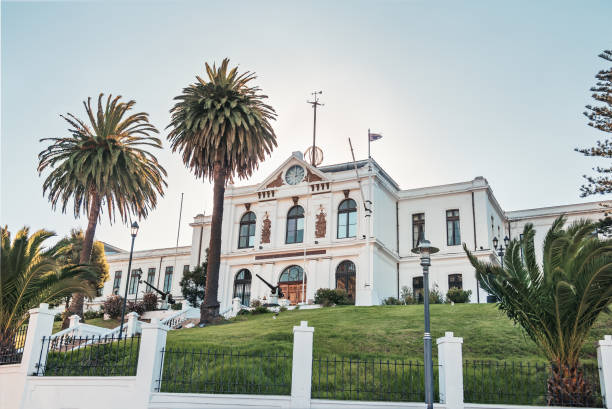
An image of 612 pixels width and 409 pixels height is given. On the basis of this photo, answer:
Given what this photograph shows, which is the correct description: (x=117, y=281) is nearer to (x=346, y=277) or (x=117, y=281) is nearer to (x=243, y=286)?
(x=243, y=286)

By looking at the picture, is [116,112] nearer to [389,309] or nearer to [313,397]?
[389,309]

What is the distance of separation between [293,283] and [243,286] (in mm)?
4064

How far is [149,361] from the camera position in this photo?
14.0 meters

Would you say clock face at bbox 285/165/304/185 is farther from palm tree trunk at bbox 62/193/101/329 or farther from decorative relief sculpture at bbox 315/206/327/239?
palm tree trunk at bbox 62/193/101/329

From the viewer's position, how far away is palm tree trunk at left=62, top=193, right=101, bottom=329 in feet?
101

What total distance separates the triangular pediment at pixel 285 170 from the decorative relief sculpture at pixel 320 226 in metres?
2.61

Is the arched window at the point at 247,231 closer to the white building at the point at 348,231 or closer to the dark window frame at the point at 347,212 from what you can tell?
the white building at the point at 348,231

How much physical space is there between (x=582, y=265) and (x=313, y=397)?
748cm

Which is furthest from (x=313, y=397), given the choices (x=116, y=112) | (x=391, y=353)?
(x=116, y=112)

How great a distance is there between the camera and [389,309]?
2941 centimetres

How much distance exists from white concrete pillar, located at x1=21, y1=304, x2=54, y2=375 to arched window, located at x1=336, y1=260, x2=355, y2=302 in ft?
78.9

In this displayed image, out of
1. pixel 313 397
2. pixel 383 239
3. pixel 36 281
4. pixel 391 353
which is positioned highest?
pixel 383 239

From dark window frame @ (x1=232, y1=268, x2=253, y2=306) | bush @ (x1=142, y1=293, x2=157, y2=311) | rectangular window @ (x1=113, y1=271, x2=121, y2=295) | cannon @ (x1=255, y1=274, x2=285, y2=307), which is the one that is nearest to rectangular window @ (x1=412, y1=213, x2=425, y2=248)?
cannon @ (x1=255, y1=274, x2=285, y2=307)

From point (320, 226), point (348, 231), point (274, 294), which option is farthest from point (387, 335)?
point (320, 226)
